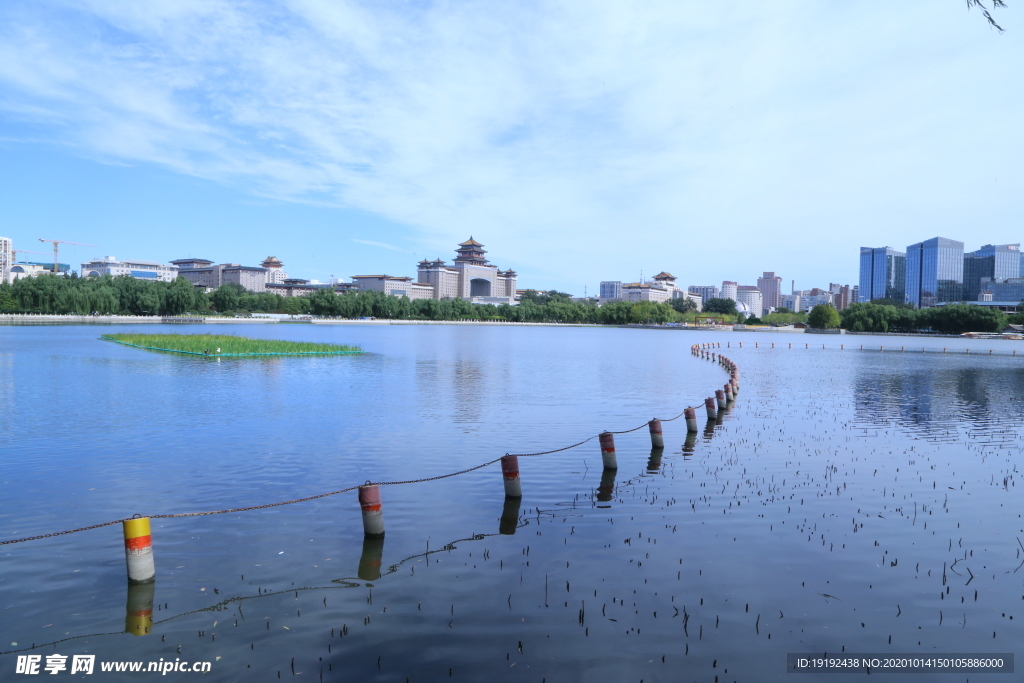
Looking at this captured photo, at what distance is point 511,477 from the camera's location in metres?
12.2

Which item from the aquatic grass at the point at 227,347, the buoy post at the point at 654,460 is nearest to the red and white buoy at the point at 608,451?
the buoy post at the point at 654,460

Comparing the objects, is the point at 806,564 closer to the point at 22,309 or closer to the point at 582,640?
the point at 582,640

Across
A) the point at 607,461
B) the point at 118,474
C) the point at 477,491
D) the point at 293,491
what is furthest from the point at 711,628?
the point at 118,474

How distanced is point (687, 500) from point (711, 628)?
5100 millimetres

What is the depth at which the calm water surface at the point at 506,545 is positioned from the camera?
7.14 meters

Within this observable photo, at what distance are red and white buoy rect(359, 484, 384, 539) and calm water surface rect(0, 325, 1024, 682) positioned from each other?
0.24 metres

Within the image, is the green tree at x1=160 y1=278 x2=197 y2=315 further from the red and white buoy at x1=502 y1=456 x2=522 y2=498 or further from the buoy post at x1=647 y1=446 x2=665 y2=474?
the red and white buoy at x1=502 y1=456 x2=522 y2=498

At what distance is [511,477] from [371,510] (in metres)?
3.07

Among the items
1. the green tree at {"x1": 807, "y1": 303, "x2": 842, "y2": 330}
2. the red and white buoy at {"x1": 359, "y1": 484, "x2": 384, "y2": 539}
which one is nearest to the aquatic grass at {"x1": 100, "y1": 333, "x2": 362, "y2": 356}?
the red and white buoy at {"x1": 359, "y1": 484, "x2": 384, "y2": 539}

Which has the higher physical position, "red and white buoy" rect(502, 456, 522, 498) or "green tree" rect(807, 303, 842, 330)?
"green tree" rect(807, 303, 842, 330)

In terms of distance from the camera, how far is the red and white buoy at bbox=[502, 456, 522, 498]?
12.2 m

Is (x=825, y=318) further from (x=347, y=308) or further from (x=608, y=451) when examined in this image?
(x=608, y=451)

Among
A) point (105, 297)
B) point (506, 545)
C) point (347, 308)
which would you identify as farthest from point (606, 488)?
point (347, 308)

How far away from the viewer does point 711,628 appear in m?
7.55
